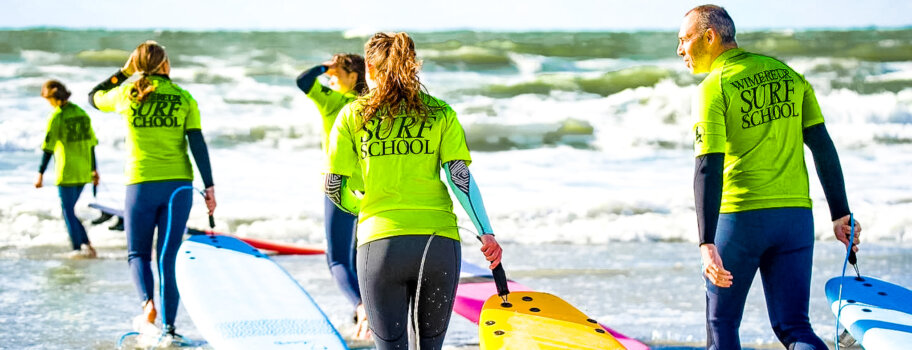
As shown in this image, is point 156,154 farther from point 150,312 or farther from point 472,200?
point 472,200

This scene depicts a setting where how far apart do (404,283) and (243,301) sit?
1.07m

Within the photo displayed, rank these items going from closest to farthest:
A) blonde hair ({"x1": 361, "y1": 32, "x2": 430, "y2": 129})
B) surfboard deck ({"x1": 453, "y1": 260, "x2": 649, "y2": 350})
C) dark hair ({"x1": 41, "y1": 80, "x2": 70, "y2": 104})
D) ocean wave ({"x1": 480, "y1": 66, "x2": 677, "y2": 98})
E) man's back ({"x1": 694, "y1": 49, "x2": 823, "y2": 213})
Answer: blonde hair ({"x1": 361, "y1": 32, "x2": 430, "y2": 129}), man's back ({"x1": 694, "y1": 49, "x2": 823, "y2": 213}), surfboard deck ({"x1": 453, "y1": 260, "x2": 649, "y2": 350}), dark hair ({"x1": 41, "y1": 80, "x2": 70, "y2": 104}), ocean wave ({"x1": 480, "y1": 66, "x2": 677, "y2": 98})

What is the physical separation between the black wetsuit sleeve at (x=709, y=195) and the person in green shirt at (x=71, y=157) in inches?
213

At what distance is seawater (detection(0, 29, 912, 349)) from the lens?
597cm

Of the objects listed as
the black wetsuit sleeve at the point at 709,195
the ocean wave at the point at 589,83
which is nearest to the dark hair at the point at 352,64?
→ the black wetsuit sleeve at the point at 709,195

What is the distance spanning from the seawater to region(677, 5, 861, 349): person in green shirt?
5.87ft

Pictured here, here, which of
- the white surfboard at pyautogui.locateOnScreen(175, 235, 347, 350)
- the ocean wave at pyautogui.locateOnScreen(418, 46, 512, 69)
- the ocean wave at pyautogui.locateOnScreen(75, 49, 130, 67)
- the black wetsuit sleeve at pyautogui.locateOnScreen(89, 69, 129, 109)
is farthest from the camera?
the ocean wave at pyautogui.locateOnScreen(418, 46, 512, 69)

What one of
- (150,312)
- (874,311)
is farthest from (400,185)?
(150,312)

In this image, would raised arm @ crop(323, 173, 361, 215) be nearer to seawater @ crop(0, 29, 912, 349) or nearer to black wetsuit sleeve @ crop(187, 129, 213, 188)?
black wetsuit sleeve @ crop(187, 129, 213, 188)

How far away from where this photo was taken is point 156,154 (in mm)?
4496

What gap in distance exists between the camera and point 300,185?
11.4 metres

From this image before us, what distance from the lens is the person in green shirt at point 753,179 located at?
2977mm

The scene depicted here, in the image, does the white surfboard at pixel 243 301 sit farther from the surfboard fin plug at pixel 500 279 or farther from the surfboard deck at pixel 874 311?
the surfboard deck at pixel 874 311

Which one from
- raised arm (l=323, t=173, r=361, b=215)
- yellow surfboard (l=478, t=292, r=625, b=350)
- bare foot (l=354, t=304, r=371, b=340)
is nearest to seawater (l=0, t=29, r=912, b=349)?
bare foot (l=354, t=304, r=371, b=340)
